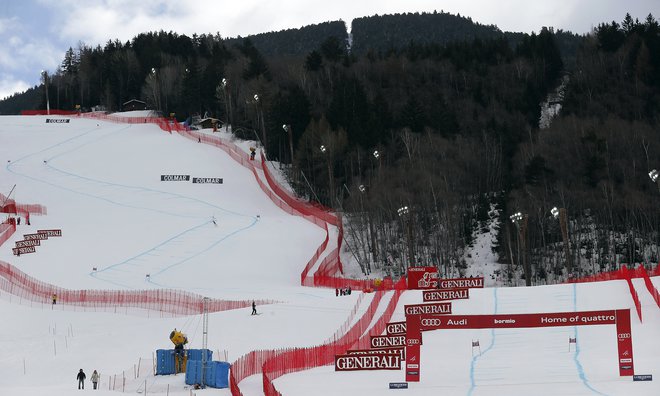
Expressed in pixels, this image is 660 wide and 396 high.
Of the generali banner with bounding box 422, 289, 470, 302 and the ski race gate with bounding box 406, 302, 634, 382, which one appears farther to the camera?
the generali banner with bounding box 422, 289, 470, 302

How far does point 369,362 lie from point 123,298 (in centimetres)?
1921

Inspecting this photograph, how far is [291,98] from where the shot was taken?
9075cm

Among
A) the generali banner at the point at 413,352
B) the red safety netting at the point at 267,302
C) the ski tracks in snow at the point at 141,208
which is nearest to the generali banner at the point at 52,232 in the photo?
A: the ski tracks in snow at the point at 141,208

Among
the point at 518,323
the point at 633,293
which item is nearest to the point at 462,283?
the point at 633,293

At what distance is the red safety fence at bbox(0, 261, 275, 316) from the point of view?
152 feet

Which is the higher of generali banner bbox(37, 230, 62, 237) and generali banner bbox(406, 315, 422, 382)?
generali banner bbox(37, 230, 62, 237)

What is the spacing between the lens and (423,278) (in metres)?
45.2

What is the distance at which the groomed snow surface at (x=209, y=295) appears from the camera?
3002 centimetres

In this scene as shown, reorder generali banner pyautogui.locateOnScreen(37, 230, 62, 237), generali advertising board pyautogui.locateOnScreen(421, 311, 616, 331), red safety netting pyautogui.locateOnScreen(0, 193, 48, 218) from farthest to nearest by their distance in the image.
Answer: red safety netting pyautogui.locateOnScreen(0, 193, 48, 218) < generali banner pyautogui.locateOnScreen(37, 230, 62, 237) < generali advertising board pyautogui.locateOnScreen(421, 311, 616, 331)

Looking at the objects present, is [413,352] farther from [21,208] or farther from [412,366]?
[21,208]

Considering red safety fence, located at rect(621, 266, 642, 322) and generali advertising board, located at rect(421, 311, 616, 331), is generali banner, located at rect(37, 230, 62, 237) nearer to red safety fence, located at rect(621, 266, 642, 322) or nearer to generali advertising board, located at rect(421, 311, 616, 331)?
red safety fence, located at rect(621, 266, 642, 322)

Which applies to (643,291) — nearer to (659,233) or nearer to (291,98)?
(659,233)

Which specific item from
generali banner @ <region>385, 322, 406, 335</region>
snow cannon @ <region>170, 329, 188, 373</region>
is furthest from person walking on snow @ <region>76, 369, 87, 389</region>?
generali banner @ <region>385, 322, 406, 335</region>

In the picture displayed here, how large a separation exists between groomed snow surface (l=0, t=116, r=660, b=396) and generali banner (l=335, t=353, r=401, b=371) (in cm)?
38
